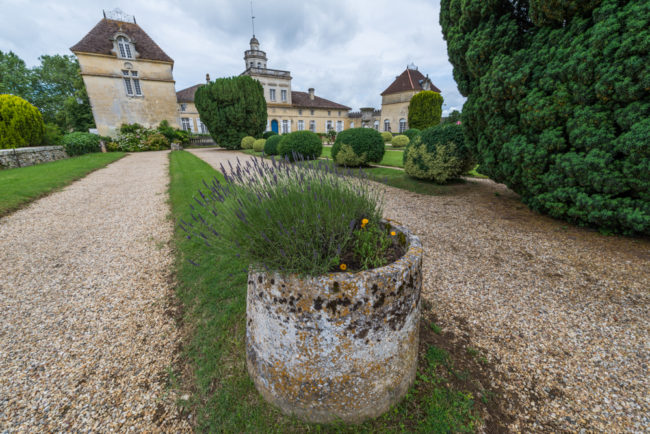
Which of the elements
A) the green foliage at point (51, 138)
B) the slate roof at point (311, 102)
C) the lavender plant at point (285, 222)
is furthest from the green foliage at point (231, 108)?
the lavender plant at point (285, 222)

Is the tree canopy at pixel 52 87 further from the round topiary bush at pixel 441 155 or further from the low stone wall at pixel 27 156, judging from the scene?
the round topiary bush at pixel 441 155

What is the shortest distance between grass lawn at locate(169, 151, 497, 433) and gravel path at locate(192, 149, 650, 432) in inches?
11.8

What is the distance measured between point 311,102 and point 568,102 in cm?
3959

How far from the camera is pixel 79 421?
5.46ft

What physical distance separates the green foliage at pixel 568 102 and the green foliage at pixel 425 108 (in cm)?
2218

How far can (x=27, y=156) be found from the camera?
11.7m

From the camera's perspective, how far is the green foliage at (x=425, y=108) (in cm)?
2492

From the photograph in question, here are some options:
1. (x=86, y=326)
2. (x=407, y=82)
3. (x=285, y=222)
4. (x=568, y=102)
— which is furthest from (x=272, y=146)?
(x=407, y=82)

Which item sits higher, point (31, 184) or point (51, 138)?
point (51, 138)

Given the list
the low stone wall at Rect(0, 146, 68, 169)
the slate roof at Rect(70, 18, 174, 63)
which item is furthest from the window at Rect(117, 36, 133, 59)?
the low stone wall at Rect(0, 146, 68, 169)

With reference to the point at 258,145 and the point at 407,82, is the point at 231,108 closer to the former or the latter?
the point at 258,145

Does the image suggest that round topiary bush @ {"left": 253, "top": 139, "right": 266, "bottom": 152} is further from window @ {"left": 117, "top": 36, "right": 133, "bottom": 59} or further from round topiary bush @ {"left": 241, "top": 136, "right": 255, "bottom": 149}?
window @ {"left": 117, "top": 36, "right": 133, "bottom": 59}

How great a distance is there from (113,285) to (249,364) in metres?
2.43

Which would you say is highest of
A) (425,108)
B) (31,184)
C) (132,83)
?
(132,83)
